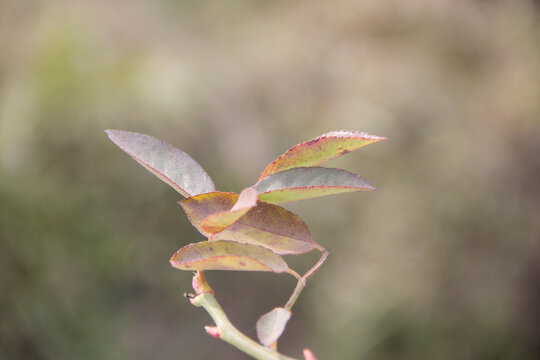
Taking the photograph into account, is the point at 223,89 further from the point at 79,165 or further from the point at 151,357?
the point at 151,357

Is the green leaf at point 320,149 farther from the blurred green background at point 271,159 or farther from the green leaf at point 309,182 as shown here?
the blurred green background at point 271,159

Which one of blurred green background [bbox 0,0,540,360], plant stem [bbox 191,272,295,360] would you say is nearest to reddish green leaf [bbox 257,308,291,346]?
plant stem [bbox 191,272,295,360]

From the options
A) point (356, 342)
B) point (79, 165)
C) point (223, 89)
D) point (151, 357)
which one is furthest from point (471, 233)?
point (79, 165)

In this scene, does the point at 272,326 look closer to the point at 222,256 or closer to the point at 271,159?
the point at 222,256

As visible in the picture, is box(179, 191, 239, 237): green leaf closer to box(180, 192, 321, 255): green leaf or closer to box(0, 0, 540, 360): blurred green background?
box(180, 192, 321, 255): green leaf

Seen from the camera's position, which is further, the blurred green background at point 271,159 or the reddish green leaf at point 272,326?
the blurred green background at point 271,159

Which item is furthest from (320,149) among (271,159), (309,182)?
(271,159)

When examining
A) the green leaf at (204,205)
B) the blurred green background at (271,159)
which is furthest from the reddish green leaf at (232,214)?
the blurred green background at (271,159)
